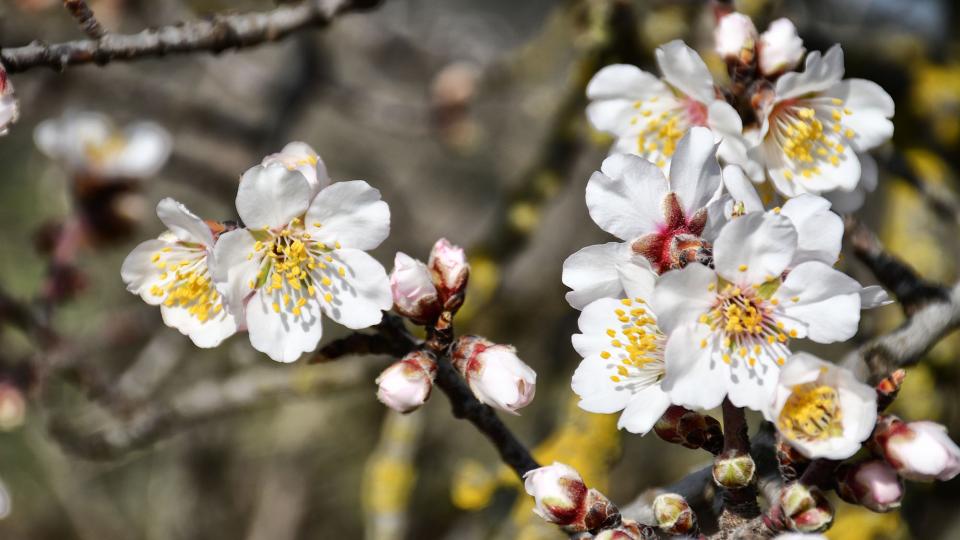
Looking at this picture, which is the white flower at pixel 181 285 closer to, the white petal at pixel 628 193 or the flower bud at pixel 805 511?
the white petal at pixel 628 193

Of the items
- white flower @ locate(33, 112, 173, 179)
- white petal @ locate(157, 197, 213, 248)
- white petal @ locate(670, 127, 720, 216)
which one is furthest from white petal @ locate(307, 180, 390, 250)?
white flower @ locate(33, 112, 173, 179)

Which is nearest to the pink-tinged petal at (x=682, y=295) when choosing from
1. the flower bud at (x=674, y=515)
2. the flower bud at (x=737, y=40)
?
the flower bud at (x=674, y=515)

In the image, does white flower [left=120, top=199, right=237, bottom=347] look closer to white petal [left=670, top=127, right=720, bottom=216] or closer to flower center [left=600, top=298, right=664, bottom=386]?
flower center [left=600, top=298, right=664, bottom=386]

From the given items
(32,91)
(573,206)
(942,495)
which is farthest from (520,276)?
(32,91)

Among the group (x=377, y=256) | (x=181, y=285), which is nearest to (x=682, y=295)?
(x=181, y=285)

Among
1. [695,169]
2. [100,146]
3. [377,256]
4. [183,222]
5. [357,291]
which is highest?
[695,169]

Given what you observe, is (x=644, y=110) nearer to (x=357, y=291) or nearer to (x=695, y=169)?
(x=695, y=169)
